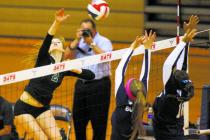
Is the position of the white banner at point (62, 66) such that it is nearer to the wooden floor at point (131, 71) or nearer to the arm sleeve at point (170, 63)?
the arm sleeve at point (170, 63)

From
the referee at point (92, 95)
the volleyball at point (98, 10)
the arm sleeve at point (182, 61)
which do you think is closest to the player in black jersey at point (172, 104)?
the arm sleeve at point (182, 61)

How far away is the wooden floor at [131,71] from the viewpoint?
42.3ft

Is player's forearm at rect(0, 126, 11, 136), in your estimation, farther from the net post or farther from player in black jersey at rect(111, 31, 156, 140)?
the net post

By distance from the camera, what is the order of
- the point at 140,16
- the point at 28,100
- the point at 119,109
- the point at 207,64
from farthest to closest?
1. the point at 140,16
2. the point at 207,64
3. the point at 28,100
4. the point at 119,109

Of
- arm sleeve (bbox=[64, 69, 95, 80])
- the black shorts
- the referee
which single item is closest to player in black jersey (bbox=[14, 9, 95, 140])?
the black shorts

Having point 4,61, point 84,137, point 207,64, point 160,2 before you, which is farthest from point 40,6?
point 84,137

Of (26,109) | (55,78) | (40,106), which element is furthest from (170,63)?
(26,109)

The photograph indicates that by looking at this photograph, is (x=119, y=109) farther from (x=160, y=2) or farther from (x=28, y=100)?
(x=160, y=2)

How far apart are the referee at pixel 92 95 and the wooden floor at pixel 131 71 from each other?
1.62 m

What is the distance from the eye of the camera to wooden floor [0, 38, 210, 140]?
1291cm

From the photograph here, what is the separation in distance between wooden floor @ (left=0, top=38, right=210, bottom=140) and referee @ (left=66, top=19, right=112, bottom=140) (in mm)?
1624

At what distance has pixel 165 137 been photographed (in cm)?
841

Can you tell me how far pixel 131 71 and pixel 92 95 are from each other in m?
3.79

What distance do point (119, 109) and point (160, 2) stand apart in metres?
6.82
